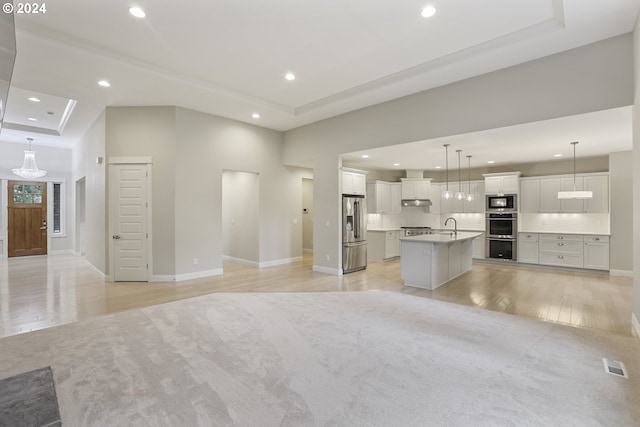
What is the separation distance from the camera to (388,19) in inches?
142

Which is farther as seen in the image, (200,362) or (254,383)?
(200,362)

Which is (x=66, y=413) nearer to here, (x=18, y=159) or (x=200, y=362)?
(x=200, y=362)

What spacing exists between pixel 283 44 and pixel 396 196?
6.57 metres

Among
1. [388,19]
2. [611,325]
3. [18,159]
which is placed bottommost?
[611,325]

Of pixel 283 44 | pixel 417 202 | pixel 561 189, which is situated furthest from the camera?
pixel 417 202

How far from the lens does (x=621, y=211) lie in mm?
6773

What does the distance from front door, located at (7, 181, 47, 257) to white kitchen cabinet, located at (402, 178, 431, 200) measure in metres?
11.5

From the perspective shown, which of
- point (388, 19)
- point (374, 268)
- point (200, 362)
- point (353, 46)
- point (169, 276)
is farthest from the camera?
point (374, 268)

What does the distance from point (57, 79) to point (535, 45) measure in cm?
708

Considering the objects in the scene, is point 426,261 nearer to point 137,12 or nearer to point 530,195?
point 530,195

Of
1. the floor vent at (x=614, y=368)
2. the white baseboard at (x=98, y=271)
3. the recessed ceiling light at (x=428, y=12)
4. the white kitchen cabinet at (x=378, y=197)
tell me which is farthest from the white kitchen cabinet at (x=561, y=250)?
the white baseboard at (x=98, y=271)

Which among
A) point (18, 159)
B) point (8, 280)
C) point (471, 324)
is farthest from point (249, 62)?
point (18, 159)

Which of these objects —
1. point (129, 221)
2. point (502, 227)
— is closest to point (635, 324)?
point (502, 227)

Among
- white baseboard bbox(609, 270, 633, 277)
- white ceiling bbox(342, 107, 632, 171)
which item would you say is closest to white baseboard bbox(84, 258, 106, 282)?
white ceiling bbox(342, 107, 632, 171)
